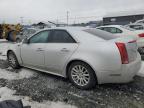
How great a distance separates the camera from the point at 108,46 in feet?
12.3

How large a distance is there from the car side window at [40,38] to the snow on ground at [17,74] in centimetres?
99

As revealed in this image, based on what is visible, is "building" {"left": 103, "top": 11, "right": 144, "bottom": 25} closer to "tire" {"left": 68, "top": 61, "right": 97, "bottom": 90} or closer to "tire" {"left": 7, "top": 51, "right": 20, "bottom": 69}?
"tire" {"left": 7, "top": 51, "right": 20, "bottom": 69}

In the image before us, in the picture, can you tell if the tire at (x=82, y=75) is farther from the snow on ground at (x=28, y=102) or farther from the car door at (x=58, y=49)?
the snow on ground at (x=28, y=102)

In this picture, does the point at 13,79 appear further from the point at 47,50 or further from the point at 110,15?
the point at 110,15

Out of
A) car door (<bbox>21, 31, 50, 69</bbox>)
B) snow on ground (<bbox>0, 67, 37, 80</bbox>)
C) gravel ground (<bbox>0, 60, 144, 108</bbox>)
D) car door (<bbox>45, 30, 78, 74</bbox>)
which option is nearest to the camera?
gravel ground (<bbox>0, 60, 144, 108</bbox>)

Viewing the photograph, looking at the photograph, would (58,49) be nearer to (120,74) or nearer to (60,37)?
(60,37)

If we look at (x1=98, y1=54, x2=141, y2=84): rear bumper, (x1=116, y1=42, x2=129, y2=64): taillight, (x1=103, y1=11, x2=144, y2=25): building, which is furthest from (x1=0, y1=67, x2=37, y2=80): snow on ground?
(x1=103, y1=11, x2=144, y2=25): building

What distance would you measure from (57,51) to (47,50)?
0.38 m

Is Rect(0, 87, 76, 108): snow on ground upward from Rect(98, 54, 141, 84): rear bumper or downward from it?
downward

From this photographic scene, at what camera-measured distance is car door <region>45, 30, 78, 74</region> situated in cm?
429

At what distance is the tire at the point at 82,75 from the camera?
3963mm

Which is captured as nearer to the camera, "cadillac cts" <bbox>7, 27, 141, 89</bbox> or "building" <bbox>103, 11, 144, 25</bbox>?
"cadillac cts" <bbox>7, 27, 141, 89</bbox>

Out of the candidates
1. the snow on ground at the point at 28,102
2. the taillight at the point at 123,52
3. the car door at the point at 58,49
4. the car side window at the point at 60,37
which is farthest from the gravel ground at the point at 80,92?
the car side window at the point at 60,37

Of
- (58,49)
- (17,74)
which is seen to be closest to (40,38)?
(58,49)
